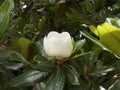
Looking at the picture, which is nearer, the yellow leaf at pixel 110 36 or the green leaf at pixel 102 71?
the yellow leaf at pixel 110 36

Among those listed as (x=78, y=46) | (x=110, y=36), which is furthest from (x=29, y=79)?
(x=110, y=36)

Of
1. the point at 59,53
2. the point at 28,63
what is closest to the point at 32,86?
the point at 28,63

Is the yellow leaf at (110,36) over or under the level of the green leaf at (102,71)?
over

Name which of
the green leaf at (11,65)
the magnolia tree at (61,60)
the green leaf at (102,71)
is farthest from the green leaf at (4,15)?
the green leaf at (102,71)

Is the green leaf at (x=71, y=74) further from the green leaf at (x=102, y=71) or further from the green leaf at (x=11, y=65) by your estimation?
the green leaf at (x=11, y=65)

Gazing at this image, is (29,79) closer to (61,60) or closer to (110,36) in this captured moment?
(61,60)

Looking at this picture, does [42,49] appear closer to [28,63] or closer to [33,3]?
[28,63]

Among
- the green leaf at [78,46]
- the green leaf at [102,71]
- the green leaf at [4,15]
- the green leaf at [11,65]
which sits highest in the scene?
the green leaf at [4,15]
